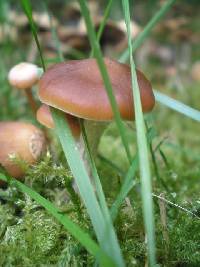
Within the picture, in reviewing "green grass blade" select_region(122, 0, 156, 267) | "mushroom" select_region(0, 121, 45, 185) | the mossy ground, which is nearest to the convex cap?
"mushroom" select_region(0, 121, 45, 185)

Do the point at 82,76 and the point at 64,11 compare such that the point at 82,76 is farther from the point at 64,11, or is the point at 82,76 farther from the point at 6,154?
the point at 64,11

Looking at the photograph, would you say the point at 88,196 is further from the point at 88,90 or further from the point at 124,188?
the point at 88,90

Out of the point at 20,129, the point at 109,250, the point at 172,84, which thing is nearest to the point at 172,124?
the point at 172,84

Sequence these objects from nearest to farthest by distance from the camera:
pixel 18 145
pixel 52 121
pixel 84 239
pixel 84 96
→ pixel 84 239 → pixel 84 96 → pixel 52 121 → pixel 18 145

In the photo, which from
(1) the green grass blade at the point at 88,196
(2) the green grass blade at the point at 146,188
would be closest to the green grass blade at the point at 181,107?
(2) the green grass blade at the point at 146,188

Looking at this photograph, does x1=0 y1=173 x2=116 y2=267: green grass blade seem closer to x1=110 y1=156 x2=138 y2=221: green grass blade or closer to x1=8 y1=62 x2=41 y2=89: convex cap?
x1=110 y1=156 x2=138 y2=221: green grass blade

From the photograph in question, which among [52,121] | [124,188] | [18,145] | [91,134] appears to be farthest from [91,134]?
[124,188]

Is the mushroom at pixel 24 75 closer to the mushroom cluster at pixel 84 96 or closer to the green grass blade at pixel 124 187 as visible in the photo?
the mushroom cluster at pixel 84 96
